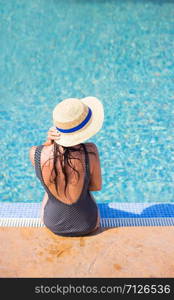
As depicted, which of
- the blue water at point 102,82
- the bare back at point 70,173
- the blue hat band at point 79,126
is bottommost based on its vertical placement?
the blue water at point 102,82

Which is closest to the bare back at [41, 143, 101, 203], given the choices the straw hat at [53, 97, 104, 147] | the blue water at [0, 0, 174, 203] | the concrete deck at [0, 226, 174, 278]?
the straw hat at [53, 97, 104, 147]

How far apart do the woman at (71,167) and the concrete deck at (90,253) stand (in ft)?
0.46

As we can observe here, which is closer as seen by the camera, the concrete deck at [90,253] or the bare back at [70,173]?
the concrete deck at [90,253]

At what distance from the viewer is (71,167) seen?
3.12 m

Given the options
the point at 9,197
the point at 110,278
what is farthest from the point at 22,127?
the point at 110,278

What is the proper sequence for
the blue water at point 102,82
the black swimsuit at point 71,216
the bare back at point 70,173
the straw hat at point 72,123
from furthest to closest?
1. the blue water at point 102,82
2. the black swimsuit at point 71,216
3. the bare back at point 70,173
4. the straw hat at point 72,123

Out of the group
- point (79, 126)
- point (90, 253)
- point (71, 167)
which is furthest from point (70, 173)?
point (90, 253)

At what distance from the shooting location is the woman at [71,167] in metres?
3.04

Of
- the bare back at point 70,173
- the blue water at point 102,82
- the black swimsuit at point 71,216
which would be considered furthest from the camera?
the blue water at point 102,82

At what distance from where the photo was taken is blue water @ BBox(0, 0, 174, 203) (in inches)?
215

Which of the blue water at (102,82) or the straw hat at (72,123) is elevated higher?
the straw hat at (72,123)

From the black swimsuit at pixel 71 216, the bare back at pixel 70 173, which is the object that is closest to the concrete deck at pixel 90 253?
the black swimsuit at pixel 71 216

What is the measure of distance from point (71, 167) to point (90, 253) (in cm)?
73

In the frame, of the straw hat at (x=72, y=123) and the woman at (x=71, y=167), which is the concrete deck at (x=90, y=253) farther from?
the straw hat at (x=72, y=123)
